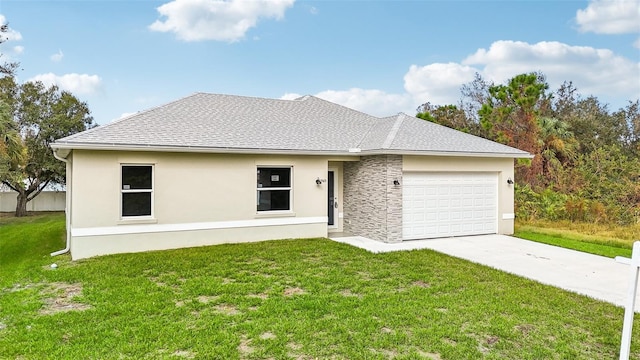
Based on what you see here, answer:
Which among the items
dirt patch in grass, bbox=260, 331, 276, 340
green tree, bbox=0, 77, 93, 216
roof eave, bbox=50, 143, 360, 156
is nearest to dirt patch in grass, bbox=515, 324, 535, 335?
dirt patch in grass, bbox=260, 331, 276, 340

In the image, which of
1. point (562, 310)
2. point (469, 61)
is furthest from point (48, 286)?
point (469, 61)

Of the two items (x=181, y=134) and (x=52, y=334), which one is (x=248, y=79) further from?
(x=52, y=334)

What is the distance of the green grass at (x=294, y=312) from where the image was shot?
4688 mm

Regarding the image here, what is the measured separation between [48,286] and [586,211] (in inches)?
767

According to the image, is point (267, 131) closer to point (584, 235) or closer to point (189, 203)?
point (189, 203)

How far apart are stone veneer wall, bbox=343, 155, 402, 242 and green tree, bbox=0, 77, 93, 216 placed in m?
20.5

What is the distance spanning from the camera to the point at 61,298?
671 centimetres

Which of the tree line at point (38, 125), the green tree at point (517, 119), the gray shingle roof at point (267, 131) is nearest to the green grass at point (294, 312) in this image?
the gray shingle roof at point (267, 131)

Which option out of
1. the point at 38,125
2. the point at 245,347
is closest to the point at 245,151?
the point at 245,347

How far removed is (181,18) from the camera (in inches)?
627

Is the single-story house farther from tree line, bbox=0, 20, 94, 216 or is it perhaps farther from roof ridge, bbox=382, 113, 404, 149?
tree line, bbox=0, 20, 94, 216

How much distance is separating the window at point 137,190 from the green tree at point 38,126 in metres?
17.9

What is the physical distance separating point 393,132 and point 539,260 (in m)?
5.65

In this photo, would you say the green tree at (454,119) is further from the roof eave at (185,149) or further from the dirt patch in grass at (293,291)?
the dirt patch in grass at (293,291)
